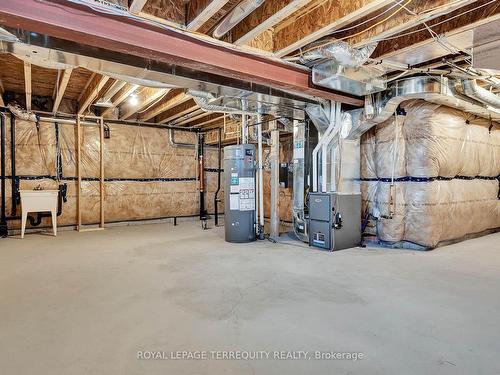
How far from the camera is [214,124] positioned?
747cm

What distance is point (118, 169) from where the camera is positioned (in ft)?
22.6

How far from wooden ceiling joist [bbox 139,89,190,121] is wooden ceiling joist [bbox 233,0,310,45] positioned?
2.16m

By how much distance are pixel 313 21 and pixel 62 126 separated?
18.2ft

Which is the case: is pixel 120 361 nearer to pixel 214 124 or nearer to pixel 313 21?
pixel 313 21

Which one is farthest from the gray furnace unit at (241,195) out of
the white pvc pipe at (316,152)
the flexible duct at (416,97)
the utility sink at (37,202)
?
the utility sink at (37,202)

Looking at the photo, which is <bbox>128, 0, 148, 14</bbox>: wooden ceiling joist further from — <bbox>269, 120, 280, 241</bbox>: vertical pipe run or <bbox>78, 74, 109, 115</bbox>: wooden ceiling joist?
<bbox>269, 120, 280, 241</bbox>: vertical pipe run

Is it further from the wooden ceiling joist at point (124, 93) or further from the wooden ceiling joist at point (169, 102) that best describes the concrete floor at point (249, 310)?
the wooden ceiling joist at point (169, 102)

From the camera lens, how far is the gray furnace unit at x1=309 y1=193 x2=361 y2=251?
4340 mm

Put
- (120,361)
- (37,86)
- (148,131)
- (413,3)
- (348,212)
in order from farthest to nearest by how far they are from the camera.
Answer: (148,131)
(37,86)
(348,212)
(413,3)
(120,361)

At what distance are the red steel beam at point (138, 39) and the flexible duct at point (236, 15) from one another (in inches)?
5.2

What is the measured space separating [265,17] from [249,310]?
2265mm

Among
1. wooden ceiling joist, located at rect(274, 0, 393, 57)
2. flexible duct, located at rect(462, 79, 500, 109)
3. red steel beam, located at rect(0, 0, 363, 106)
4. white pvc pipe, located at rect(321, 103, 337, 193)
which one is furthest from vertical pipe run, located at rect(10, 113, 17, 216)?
flexible duct, located at rect(462, 79, 500, 109)

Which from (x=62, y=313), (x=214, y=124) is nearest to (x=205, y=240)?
(x=62, y=313)

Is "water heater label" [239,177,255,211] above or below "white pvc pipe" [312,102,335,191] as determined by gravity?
below
